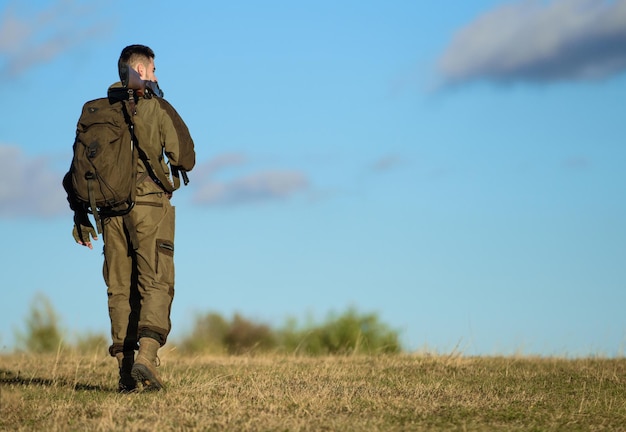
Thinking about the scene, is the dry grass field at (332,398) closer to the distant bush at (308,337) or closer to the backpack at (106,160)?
the backpack at (106,160)

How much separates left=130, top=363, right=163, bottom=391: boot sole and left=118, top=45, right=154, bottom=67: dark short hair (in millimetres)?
2951

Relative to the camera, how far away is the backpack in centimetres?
864

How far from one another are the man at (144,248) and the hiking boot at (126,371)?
1cm

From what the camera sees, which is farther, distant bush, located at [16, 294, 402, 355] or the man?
distant bush, located at [16, 294, 402, 355]

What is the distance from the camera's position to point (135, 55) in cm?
913

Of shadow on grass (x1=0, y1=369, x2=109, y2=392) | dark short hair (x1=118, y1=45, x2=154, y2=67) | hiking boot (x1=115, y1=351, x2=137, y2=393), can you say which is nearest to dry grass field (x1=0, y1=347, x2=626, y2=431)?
Result: shadow on grass (x1=0, y1=369, x2=109, y2=392)

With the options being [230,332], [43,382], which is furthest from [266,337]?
[43,382]

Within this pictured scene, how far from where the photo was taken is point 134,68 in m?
9.09

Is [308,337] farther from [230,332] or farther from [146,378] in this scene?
[146,378]

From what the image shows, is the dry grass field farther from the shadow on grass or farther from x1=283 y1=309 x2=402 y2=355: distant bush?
x1=283 y1=309 x2=402 y2=355: distant bush

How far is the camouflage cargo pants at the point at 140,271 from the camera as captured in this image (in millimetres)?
8844

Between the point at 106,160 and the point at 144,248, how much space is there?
910 mm

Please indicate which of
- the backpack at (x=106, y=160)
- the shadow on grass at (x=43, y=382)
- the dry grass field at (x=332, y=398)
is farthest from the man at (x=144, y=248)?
the shadow on grass at (x=43, y=382)

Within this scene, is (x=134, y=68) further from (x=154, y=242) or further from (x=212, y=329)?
(x=212, y=329)
